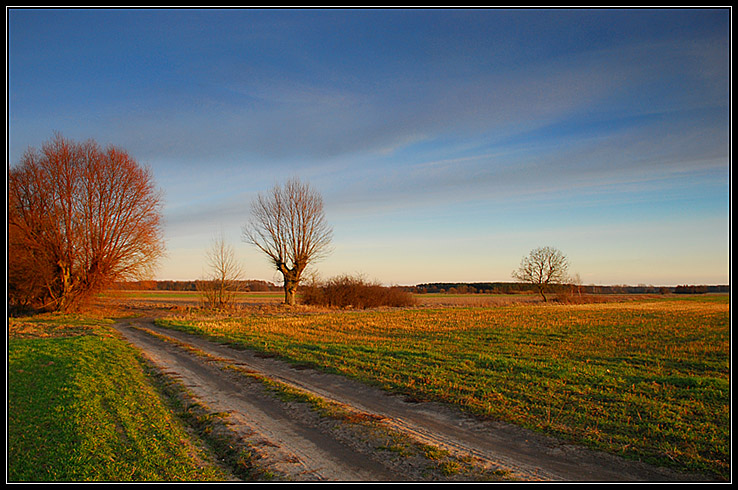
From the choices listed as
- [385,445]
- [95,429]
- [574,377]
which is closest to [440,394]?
[385,445]

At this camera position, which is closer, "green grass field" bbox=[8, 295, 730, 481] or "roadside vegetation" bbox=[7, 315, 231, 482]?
"roadside vegetation" bbox=[7, 315, 231, 482]

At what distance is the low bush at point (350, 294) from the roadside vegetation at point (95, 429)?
39601 millimetres

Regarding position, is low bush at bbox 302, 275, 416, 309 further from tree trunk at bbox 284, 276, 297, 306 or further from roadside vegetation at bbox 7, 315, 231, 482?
roadside vegetation at bbox 7, 315, 231, 482

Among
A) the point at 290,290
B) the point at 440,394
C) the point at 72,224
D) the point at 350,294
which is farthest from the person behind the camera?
the point at 350,294

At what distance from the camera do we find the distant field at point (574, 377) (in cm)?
709

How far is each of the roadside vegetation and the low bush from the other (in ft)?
130

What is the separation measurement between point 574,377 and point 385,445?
21.5 ft

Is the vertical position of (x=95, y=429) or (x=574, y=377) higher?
(x=95, y=429)

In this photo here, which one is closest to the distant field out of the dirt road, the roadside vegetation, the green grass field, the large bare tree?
the green grass field

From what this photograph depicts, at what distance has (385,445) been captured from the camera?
679 centimetres

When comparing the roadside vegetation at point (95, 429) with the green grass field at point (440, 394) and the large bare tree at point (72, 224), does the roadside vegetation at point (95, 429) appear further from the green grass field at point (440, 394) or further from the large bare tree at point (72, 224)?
the large bare tree at point (72, 224)

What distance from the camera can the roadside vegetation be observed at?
598 centimetres

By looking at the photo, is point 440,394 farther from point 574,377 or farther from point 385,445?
point 574,377

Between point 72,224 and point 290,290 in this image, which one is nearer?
point 72,224
